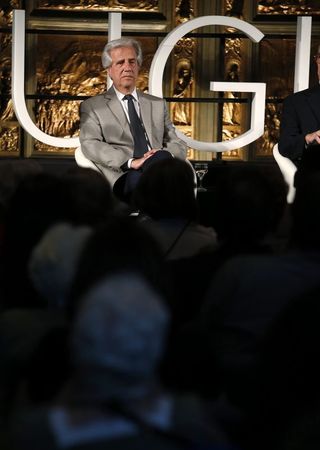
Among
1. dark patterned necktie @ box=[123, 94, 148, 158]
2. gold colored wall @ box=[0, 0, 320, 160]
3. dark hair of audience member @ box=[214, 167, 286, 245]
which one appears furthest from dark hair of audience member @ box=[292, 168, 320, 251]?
gold colored wall @ box=[0, 0, 320, 160]

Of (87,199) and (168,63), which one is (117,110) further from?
(87,199)

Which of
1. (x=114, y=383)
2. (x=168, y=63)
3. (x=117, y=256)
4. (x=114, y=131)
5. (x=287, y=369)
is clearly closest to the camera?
(x=114, y=383)

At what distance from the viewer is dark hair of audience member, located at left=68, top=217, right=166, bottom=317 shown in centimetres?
216

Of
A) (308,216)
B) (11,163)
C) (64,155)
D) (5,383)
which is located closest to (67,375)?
(5,383)

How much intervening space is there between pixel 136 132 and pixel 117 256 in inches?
178

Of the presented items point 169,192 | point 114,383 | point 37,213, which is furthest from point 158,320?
point 169,192

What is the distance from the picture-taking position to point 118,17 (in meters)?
7.39

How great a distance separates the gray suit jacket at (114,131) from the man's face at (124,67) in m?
0.10

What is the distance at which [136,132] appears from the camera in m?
6.68

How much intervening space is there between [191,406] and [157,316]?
0.60 feet

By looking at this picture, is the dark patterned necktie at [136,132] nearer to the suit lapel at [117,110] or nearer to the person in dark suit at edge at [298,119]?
the suit lapel at [117,110]

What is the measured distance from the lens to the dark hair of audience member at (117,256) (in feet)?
7.08

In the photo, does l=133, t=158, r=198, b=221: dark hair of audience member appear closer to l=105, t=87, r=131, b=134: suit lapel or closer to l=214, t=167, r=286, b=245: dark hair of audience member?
l=214, t=167, r=286, b=245: dark hair of audience member

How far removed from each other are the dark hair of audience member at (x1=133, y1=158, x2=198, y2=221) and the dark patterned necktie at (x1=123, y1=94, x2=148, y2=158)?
274cm
